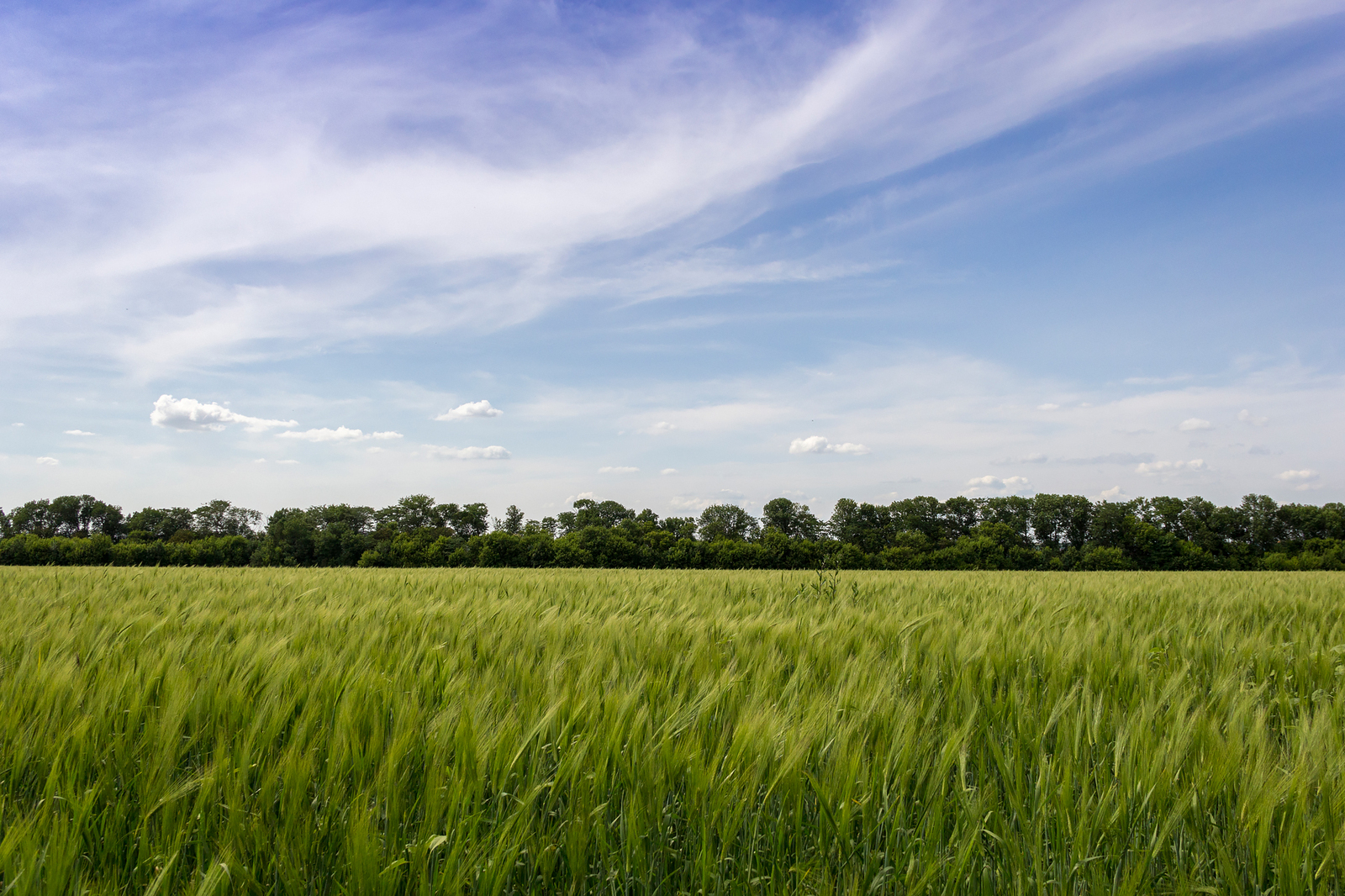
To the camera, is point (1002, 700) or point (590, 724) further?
point (1002, 700)

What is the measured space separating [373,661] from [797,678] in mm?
1837

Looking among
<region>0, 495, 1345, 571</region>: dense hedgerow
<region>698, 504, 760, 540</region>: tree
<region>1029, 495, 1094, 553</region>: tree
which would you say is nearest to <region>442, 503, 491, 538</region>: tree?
<region>0, 495, 1345, 571</region>: dense hedgerow

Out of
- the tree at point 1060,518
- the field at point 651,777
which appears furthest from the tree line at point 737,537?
the field at point 651,777

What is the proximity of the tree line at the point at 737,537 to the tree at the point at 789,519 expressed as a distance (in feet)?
0.41

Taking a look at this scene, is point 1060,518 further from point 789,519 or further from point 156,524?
point 156,524

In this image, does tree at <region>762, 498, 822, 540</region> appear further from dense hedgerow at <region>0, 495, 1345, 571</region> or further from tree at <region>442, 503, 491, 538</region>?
tree at <region>442, 503, 491, 538</region>

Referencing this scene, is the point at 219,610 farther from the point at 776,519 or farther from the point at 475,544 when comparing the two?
the point at 776,519

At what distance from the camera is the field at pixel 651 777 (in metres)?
1.37

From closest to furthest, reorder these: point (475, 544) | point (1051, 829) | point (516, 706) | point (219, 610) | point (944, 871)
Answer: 1. point (944, 871)
2. point (1051, 829)
3. point (516, 706)
4. point (219, 610)
5. point (475, 544)

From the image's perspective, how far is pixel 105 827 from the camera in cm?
151

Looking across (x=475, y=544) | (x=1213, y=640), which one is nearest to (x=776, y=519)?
(x=475, y=544)

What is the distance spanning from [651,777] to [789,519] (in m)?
65.6

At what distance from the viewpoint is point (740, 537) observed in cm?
6031

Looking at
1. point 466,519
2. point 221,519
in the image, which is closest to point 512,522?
point 466,519
